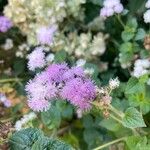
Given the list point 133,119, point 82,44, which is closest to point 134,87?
point 133,119

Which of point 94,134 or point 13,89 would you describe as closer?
point 94,134

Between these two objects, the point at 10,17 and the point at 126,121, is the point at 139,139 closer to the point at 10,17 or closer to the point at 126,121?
the point at 126,121

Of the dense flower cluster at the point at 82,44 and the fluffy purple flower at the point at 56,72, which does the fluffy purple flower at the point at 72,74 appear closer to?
the fluffy purple flower at the point at 56,72

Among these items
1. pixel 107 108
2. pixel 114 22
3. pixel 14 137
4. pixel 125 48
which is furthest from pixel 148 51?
pixel 14 137

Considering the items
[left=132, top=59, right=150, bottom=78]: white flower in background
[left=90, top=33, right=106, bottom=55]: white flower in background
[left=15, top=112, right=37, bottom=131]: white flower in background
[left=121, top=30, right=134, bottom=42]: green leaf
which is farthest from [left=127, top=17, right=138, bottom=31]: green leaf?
[left=15, top=112, right=37, bottom=131]: white flower in background

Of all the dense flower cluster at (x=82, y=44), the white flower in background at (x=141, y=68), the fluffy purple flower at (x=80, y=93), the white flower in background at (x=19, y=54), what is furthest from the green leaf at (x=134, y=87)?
the white flower in background at (x=19, y=54)

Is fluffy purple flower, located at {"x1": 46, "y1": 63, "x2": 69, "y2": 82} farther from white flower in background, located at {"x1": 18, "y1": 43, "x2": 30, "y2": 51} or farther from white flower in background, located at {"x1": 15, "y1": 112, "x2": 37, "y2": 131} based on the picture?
white flower in background, located at {"x1": 18, "y1": 43, "x2": 30, "y2": 51}

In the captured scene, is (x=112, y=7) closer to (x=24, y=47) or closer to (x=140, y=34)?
(x=140, y=34)

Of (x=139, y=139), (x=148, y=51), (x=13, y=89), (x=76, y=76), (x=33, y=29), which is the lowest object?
(x=139, y=139)
